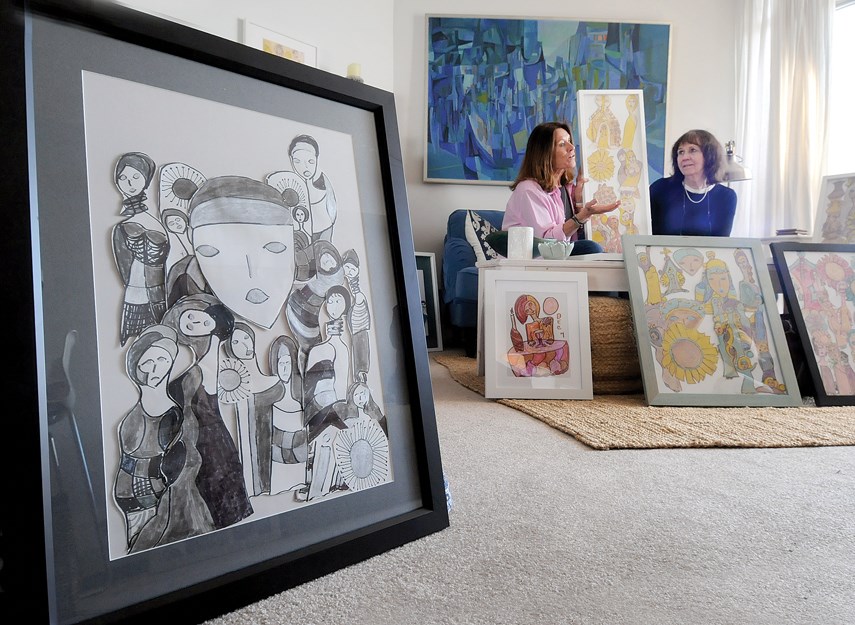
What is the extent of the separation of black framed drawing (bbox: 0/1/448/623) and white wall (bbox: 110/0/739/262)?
3180 mm

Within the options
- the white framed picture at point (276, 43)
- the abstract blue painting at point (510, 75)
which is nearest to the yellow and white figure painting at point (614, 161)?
the abstract blue painting at point (510, 75)

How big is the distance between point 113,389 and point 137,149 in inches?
8.7

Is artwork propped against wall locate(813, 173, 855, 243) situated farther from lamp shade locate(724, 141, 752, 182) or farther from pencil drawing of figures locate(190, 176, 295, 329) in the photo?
pencil drawing of figures locate(190, 176, 295, 329)

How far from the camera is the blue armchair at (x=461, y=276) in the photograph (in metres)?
3.16

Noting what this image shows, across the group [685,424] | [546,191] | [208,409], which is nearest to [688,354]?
[685,424]

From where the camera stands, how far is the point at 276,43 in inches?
124

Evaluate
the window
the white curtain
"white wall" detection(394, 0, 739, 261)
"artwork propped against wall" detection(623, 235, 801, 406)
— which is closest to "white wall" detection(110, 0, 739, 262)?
"white wall" detection(394, 0, 739, 261)

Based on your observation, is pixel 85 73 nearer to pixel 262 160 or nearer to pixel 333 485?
pixel 262 160

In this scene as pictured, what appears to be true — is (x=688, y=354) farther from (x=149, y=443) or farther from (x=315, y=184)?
(x=149, y=443)

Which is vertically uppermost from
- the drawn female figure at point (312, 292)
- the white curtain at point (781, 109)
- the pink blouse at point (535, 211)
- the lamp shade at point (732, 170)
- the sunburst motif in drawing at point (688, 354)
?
the white curtain at point (781, 109)

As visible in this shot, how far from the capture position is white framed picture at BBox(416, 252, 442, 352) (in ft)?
11.7

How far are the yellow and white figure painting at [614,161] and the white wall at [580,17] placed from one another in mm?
936

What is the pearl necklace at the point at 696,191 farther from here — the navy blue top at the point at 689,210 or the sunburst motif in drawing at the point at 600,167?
the sunburst motif in drawing at the point at 600,167

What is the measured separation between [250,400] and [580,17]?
13.0 feet
